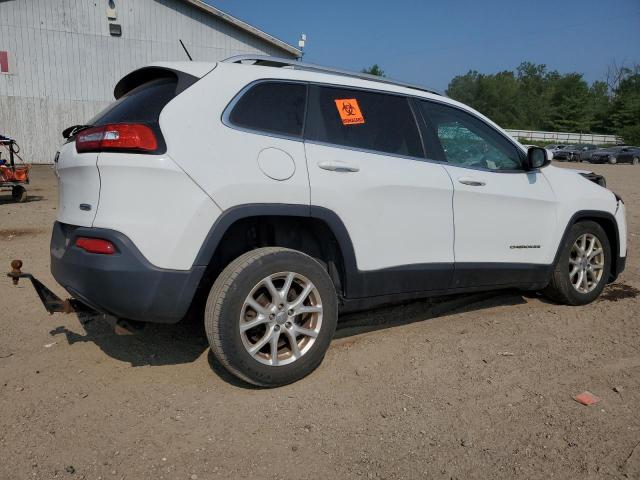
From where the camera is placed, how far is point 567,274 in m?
4.80

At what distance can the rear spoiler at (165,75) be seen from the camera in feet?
10.3

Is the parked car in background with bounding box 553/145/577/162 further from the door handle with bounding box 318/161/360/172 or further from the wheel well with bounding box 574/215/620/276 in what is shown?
the door handle with bounding box 318/161/360/172

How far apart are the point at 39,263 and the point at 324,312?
424cm

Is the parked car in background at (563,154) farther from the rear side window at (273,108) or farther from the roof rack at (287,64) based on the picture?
the rear side window at (273,108)

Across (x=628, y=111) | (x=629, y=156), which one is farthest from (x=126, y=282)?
(x=628, y=111)

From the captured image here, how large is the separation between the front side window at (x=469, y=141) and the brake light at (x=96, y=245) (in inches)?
93.6

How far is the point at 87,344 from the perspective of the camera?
12.9 feet

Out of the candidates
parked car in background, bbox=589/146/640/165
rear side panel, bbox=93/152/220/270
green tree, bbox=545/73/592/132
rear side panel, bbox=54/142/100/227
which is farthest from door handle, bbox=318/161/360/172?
green tree, bbox=545/73/592/132

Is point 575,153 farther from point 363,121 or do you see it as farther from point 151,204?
point 151,204

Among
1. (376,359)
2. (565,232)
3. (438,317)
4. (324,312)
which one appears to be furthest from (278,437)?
(565,232)

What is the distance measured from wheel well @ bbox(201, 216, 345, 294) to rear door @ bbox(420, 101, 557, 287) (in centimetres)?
99

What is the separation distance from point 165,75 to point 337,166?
1.17 metres

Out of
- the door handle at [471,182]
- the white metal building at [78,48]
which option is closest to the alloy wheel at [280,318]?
the door handle at [471,182]

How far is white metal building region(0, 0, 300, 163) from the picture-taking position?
62.2 feet
